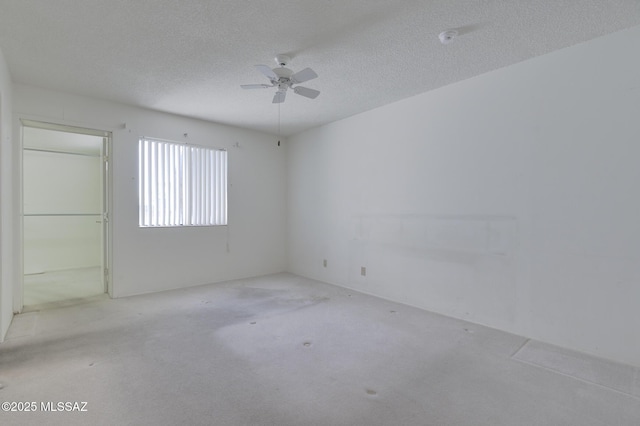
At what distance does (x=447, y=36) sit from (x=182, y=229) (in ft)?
14.1

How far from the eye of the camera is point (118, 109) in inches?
167

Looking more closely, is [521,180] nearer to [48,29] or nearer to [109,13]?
[109,13]

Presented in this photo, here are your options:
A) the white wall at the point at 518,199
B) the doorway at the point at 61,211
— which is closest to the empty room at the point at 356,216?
the white wall at the point at 518,199

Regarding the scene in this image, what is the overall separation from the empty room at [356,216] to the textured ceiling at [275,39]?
2 cm

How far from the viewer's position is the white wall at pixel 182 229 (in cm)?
403

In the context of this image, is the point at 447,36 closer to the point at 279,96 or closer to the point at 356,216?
the point at 279,96

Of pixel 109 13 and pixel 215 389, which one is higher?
pixel 109 13

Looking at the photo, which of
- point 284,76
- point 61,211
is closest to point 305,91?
point 284,76

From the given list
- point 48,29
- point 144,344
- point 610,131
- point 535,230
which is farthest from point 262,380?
point 610,131

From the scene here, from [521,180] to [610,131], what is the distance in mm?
742

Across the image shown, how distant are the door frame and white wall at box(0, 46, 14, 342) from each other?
0.19 meters

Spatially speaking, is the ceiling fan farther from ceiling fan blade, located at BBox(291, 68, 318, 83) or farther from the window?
the window

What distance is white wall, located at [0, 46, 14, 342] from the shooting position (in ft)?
9.12

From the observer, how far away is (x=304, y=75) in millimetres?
2818
